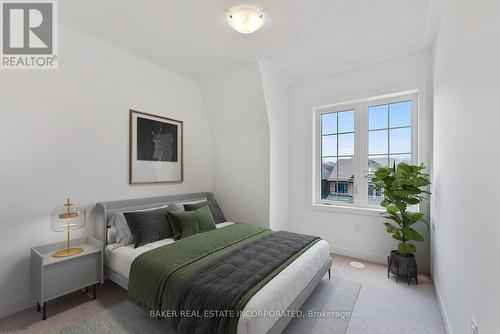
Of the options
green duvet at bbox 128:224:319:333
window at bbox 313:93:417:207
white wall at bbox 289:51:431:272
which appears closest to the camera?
green duvet at bbox 128:224:319:333

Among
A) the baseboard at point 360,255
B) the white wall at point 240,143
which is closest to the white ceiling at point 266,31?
the white wall at point 240,143

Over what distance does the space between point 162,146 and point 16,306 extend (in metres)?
2.21

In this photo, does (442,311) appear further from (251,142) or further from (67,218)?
(67,218)

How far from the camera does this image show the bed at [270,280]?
1424 millimetres

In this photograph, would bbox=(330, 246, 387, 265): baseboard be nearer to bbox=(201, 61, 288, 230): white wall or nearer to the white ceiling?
bbox=(201, 61, 288, 230): white wall

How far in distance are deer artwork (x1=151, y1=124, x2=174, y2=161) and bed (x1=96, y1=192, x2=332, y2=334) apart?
594mm

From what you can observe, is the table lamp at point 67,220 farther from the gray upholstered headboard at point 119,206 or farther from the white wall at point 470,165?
the white wall at point 470,165

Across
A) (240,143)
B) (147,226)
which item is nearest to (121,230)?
(147,226)

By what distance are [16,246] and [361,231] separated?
407 centimetres

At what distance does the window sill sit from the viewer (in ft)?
10.5

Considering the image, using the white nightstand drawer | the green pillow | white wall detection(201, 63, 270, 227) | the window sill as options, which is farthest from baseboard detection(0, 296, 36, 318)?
the window sill

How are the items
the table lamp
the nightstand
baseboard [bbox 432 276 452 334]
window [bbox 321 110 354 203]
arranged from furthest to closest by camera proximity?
1. window [bbox 321 110 354 203]
2. the table lamp
3. the nightstand
4. baseboard [bbox 432 276 452 334]

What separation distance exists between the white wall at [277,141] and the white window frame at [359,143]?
51 centimetres

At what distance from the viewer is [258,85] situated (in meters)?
3.24
